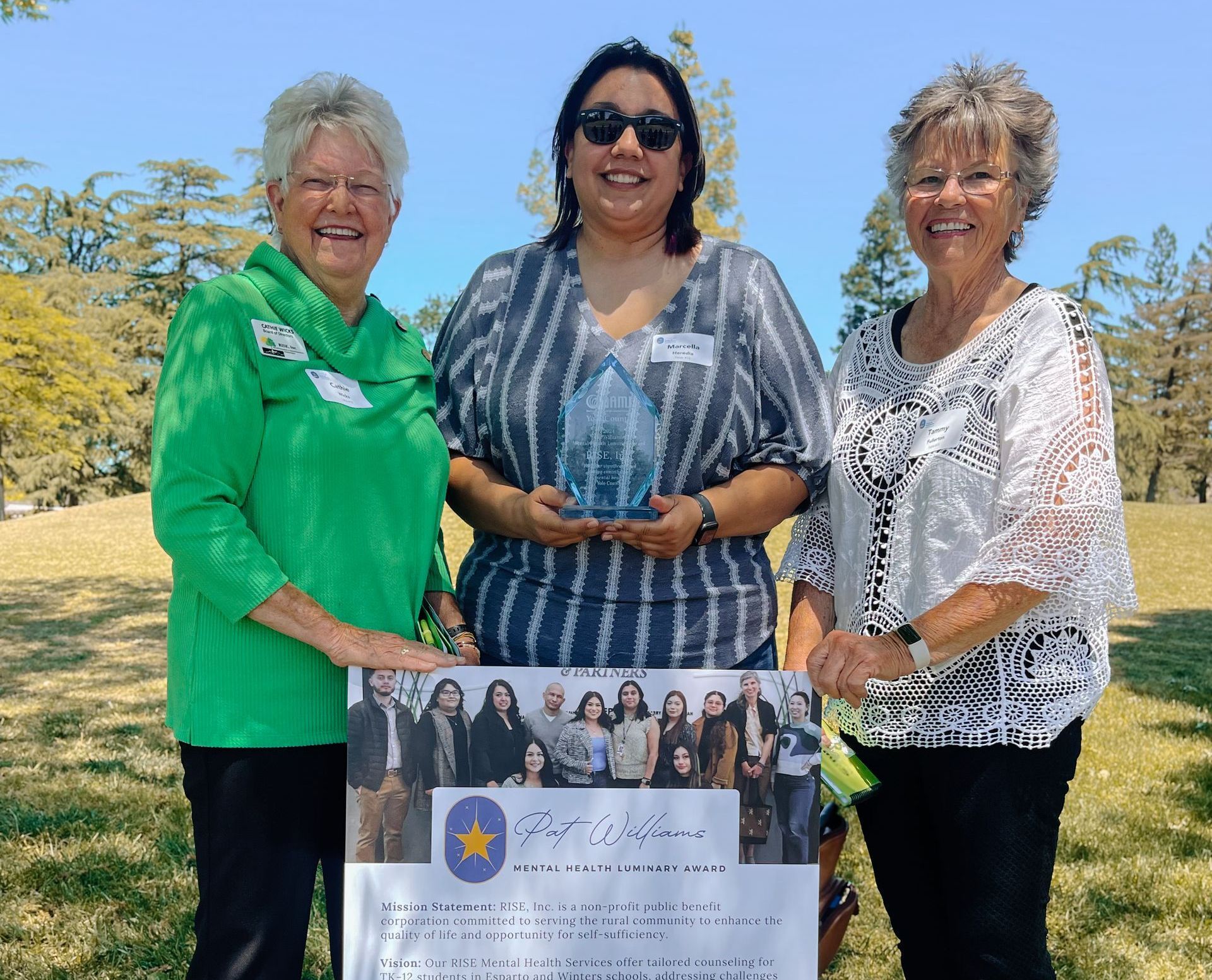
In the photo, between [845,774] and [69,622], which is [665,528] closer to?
[845,774]

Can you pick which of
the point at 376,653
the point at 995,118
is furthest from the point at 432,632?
the point at 995,118

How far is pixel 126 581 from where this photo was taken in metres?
15.1

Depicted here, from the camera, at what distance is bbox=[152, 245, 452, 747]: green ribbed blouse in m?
1.99

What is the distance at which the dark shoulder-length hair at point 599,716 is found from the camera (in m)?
2.04

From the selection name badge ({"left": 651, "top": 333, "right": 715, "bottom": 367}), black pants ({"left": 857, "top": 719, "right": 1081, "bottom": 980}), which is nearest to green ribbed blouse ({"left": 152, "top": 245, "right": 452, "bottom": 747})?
name badge ({"left": 651, "top": 333, "right": 715, "bottom": 367})

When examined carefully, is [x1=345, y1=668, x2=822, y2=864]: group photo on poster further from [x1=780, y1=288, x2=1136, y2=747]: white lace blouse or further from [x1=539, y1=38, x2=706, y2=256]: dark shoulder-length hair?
[x1=539, y1=38, x2=706, y2=256]: dark shoulder-length hair

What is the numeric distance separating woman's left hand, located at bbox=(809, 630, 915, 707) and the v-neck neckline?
0.84 metres

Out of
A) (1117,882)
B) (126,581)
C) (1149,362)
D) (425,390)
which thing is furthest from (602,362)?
(1149,362)

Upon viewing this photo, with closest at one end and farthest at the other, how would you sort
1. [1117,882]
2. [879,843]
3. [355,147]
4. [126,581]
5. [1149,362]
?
1. [355,147]
2. [879,843]
3. [1117,882]
4. [126,581]
5. [1149,362]

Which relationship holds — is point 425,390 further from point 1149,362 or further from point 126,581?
point 1149,362

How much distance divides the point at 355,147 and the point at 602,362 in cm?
72

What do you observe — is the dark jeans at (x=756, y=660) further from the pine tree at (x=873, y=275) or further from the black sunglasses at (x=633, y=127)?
the pine tree at (x=873, y=275)

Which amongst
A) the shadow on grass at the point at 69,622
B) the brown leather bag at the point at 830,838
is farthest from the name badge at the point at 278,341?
the shadow on grass at the point at 69,622

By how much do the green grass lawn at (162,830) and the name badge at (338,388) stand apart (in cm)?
240
